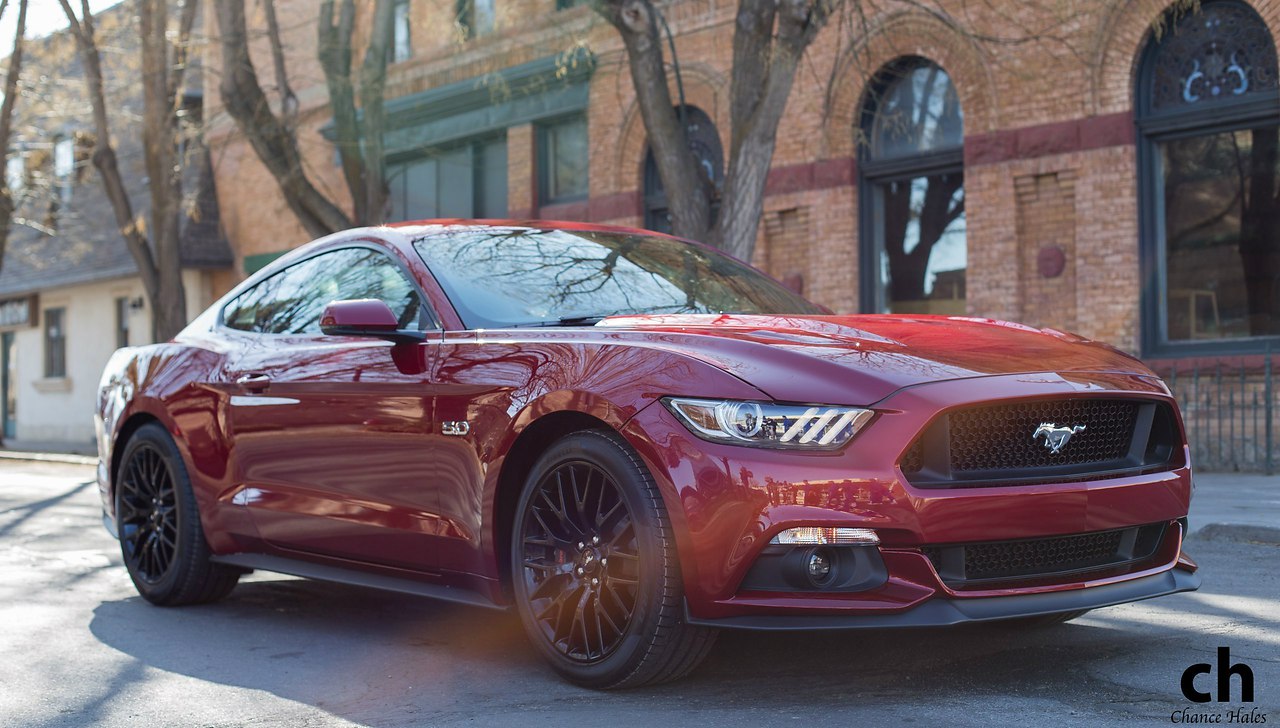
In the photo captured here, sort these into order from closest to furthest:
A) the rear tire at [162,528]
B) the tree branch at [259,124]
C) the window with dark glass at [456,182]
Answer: the rear tire at [162,528]
the tree branch at [259,124]
the window with dark glass at [456,182]

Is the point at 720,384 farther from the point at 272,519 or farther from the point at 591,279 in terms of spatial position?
the point at 272,519

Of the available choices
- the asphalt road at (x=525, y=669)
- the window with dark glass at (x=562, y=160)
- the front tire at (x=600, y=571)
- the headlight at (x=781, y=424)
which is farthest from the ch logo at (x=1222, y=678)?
the window with dark glass at (x=562, y=160)

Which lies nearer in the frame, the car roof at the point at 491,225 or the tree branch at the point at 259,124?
the car roof at the point at 491,225

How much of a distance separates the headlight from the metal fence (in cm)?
973

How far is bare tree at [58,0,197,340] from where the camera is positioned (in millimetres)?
20344

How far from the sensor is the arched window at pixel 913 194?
16.6m

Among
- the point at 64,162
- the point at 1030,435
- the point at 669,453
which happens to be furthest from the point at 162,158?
the point at 1030,435

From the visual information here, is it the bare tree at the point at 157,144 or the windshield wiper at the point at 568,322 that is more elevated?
the bare tree at the point at 157,144

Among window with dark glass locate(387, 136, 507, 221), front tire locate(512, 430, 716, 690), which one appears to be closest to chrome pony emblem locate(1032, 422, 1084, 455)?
front tire locate(512, 430, 716, 690)

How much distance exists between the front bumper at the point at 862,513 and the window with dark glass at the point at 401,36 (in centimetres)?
2154

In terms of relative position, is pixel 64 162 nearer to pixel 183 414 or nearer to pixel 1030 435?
pixel 183 414

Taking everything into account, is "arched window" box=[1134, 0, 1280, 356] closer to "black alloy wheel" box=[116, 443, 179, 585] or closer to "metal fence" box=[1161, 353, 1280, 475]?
"metal fence" box=[1161, 353, 1280, 475]

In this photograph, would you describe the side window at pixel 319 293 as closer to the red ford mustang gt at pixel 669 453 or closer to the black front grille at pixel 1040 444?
the red ford mustang gt at pixel 669 453

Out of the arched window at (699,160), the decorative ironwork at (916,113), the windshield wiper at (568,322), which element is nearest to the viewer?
the windshield wiper at (568,322)
